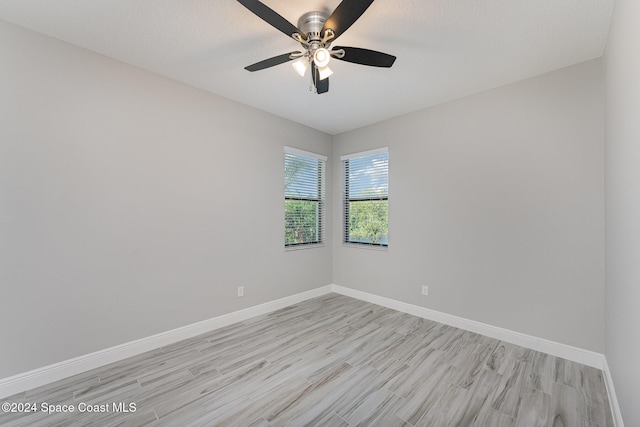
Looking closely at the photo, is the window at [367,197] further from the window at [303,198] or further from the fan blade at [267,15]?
the fan blade at [267,15]

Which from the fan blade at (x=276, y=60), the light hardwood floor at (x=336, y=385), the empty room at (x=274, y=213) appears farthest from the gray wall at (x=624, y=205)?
the fan blade at (x=276, y=60)

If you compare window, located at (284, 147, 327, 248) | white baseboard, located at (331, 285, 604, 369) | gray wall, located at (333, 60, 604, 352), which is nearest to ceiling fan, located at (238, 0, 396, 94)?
gray wall, located at (333, 60, 604, 352)

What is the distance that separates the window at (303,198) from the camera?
3.86 metres

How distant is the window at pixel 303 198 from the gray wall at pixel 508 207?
3.86 feet

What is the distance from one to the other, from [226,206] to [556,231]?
3.41m

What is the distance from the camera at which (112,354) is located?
2301 mm

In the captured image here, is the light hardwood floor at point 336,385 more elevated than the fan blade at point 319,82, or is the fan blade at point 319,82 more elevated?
the fan blade at point 319,82

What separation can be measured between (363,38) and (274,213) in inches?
91.2

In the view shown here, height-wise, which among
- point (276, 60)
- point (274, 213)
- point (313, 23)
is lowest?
point (274, 213)

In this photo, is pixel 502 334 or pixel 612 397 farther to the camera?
pixel 502 334

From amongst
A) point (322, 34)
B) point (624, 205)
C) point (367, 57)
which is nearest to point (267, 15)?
point (322, 34)

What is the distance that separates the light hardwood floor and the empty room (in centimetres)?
2

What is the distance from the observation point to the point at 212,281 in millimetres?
3000

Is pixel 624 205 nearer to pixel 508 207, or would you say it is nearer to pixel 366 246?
pixel 508 207
